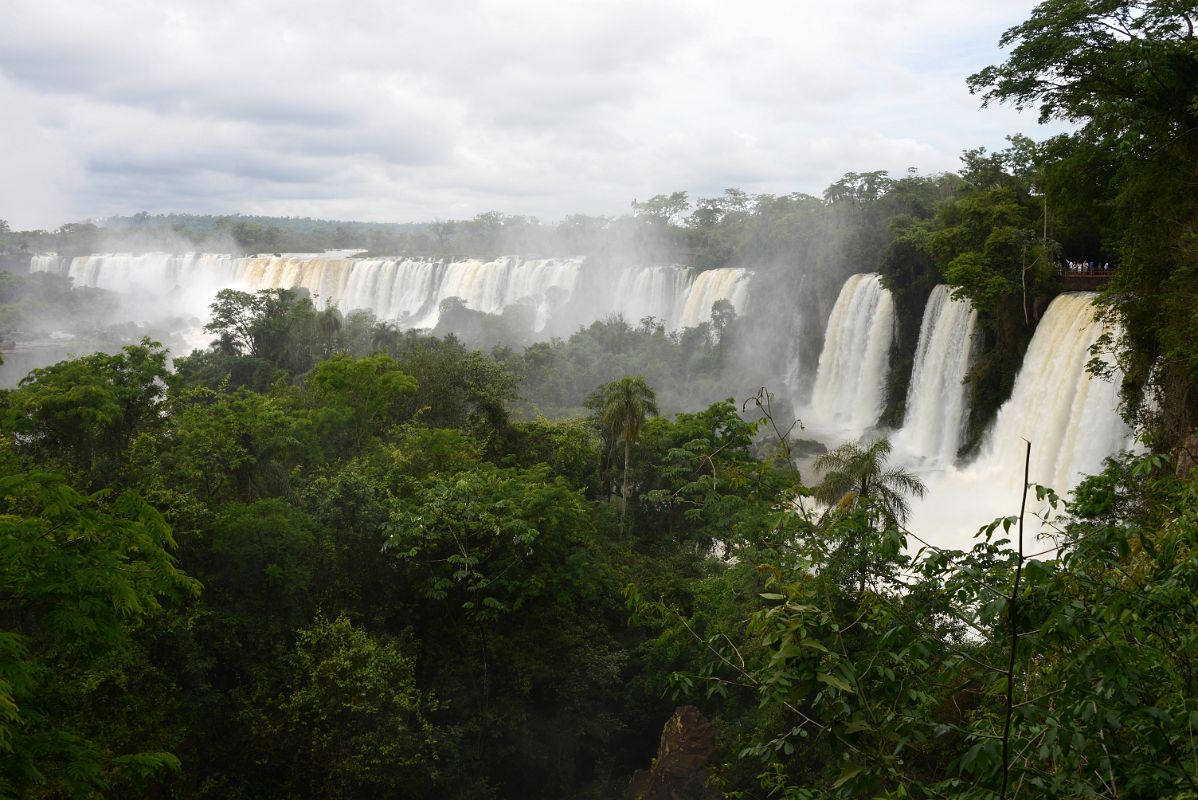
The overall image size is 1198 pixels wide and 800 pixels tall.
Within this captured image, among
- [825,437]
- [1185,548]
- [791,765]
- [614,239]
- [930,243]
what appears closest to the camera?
[1185,548]

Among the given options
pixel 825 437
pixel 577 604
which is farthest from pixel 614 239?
pixel 577 604

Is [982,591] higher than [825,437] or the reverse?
higher

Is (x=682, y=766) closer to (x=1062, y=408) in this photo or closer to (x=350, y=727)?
(x=350, y=727)

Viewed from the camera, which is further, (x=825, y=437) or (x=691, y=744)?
(x=825, y=437)

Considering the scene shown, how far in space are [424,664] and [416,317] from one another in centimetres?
4354

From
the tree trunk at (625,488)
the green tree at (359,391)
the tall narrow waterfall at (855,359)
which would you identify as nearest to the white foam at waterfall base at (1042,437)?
the tree trunk at (625,488)

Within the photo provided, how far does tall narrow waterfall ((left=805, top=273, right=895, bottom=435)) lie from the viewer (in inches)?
1186

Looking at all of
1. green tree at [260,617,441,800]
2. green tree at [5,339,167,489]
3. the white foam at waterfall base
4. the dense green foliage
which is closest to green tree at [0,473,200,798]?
the dense green foliage

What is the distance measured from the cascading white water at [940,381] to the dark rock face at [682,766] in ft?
52.6

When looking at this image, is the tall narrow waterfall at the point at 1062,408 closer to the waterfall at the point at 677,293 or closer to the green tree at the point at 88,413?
the green tree at the point at 88,413

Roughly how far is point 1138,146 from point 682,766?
461 inches

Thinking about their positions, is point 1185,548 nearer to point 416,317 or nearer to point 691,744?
point 691,744

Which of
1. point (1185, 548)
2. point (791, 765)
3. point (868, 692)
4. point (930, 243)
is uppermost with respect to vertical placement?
point (930, 243)

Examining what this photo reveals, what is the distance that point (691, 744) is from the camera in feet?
36.9
